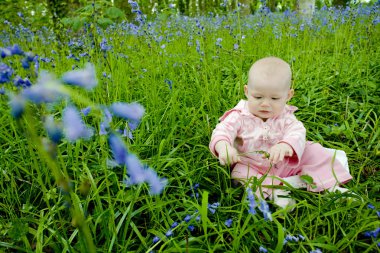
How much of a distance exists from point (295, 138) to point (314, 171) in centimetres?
28

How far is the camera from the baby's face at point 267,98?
1746mm

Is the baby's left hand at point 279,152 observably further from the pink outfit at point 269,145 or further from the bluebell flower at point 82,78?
the bluebell flower at point 82,78

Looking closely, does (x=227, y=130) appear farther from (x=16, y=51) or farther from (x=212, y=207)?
(x=16, y=51)

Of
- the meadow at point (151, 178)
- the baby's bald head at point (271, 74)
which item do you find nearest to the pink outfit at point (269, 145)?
the meadow at point (151, 178)

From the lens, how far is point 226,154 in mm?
1654

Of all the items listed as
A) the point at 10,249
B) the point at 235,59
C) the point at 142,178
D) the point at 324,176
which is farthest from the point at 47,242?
the point at 235,59

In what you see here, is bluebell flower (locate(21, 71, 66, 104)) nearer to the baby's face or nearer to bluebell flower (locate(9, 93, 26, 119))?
bluebell flower (locate(9, 93, 26, 119))

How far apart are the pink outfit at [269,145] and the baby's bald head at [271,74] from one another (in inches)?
9.8

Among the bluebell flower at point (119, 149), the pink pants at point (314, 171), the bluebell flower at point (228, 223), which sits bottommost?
the pink pants at point (314, 171)

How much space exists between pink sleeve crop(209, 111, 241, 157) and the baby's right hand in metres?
0.07

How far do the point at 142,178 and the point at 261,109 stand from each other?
4.67 ft

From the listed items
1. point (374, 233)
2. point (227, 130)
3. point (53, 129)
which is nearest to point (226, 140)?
point (227, 130)

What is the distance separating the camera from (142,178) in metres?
0.50

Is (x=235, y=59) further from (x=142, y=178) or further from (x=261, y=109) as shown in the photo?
(x=142, y=178)
